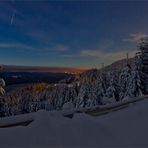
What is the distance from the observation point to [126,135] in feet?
10.9

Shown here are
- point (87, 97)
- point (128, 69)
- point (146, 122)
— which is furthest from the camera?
point (87, 97)

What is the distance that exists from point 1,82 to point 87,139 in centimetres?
1569

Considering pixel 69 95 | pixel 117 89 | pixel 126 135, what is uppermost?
pixel 126 135

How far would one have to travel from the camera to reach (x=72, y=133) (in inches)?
113

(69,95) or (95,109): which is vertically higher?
(95,109)

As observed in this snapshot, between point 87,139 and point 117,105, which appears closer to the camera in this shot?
point 87,139

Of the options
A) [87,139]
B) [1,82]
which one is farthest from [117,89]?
[87,139]

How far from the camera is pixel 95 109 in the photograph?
4484 mm

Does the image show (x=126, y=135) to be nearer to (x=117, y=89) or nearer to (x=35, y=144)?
(x=35, y=144)

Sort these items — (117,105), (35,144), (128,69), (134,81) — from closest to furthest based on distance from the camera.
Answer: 1. (35,144)
2. (117,105)
3. (134,81)
4. (128,69)

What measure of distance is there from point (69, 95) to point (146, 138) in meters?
58.9

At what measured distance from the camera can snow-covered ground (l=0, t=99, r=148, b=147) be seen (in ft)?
8.43

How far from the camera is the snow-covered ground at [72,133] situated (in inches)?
101

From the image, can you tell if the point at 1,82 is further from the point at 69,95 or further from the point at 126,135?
the point at 69,95
